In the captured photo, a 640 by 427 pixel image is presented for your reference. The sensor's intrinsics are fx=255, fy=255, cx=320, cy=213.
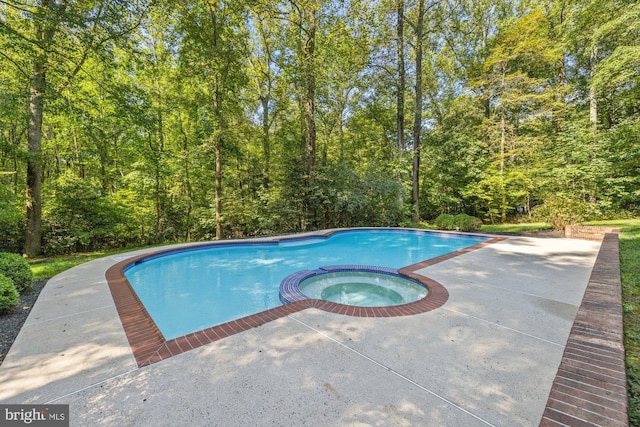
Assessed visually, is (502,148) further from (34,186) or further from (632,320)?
(34,186)

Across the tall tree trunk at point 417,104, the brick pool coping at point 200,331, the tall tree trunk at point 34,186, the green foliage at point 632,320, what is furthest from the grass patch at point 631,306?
the tall tree trunk at point 417,104

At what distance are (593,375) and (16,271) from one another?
715 centimetres

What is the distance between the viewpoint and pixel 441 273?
4918mm

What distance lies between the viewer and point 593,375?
1874 millimetres

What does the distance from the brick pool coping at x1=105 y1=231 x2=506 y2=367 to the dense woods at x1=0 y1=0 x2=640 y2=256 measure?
6.46m

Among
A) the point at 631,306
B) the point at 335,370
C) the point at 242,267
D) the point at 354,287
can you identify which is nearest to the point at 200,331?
the point at 335,370

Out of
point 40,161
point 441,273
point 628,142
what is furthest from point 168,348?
point 628,142

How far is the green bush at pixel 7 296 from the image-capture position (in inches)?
126

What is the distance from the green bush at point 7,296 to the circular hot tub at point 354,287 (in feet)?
11.4

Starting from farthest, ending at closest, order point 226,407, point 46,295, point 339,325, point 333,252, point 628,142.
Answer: point 628,142, point 333,252, point 46,295, point 339,325, point 226,407

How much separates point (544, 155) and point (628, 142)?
124 inches

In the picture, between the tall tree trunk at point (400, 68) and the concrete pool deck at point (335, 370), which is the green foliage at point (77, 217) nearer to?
the concrete pool deck at point (335, 370)

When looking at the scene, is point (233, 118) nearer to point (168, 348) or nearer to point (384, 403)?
point (168, 348)

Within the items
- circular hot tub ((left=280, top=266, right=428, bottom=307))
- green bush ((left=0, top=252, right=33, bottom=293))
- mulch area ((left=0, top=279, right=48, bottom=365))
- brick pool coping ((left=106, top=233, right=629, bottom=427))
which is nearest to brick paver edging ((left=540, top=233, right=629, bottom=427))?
brick pool coping ((left=106, top=233, right=629, bottom=427))
